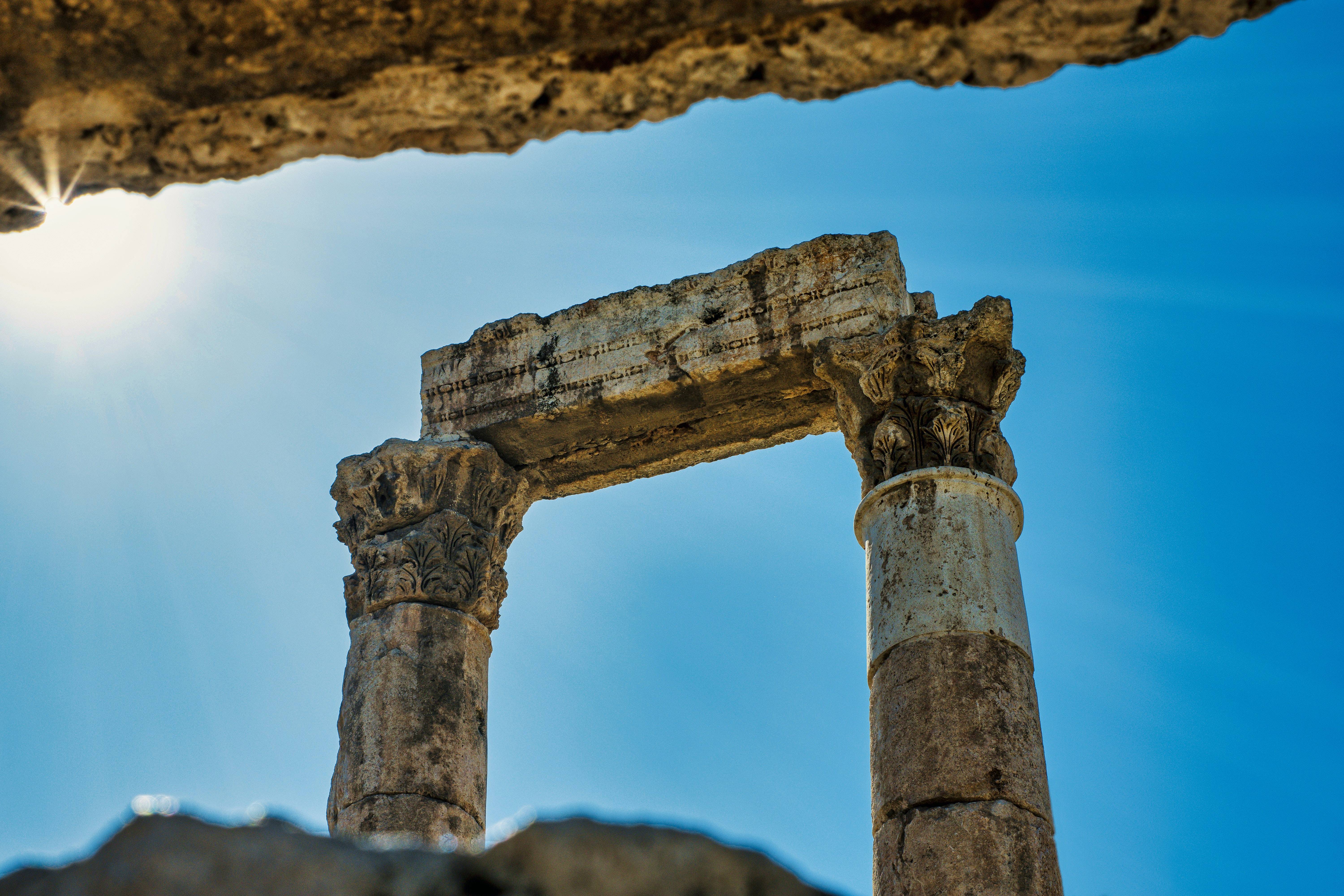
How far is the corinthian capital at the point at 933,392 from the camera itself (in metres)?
9.80

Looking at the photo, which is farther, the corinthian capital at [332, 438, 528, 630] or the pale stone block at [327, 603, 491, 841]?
the corinthian capital at [332, 438, 528, 630]

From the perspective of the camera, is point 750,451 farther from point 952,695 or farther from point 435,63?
point 435,63

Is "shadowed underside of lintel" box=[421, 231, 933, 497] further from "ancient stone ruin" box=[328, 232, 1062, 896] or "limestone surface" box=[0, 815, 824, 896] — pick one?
"limestone surface" box=[0, 815, 824, 896]

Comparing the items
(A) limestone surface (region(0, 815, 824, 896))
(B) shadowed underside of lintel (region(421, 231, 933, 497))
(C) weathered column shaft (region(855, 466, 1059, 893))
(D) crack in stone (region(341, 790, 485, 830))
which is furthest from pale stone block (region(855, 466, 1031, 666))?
(A) limestone surface (region(0, 815, 824, 896))

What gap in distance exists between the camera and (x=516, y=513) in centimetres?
1218

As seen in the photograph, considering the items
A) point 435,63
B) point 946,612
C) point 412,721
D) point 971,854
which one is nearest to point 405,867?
point 435,63

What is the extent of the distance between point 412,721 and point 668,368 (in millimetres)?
3534

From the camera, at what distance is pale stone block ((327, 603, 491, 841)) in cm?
1027

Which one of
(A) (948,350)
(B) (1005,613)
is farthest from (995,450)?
(B) (1005,613)

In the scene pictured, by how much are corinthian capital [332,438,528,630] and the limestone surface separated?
911 centimetres

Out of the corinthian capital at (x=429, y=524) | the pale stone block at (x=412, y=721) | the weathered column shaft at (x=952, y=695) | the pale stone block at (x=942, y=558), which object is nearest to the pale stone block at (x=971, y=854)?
the weathered column shaft at (x=952, y=695)

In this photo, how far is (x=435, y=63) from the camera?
404 centimetres

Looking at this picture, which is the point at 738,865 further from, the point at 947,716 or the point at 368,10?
the point at 947,716

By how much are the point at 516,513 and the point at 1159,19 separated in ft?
29.1
